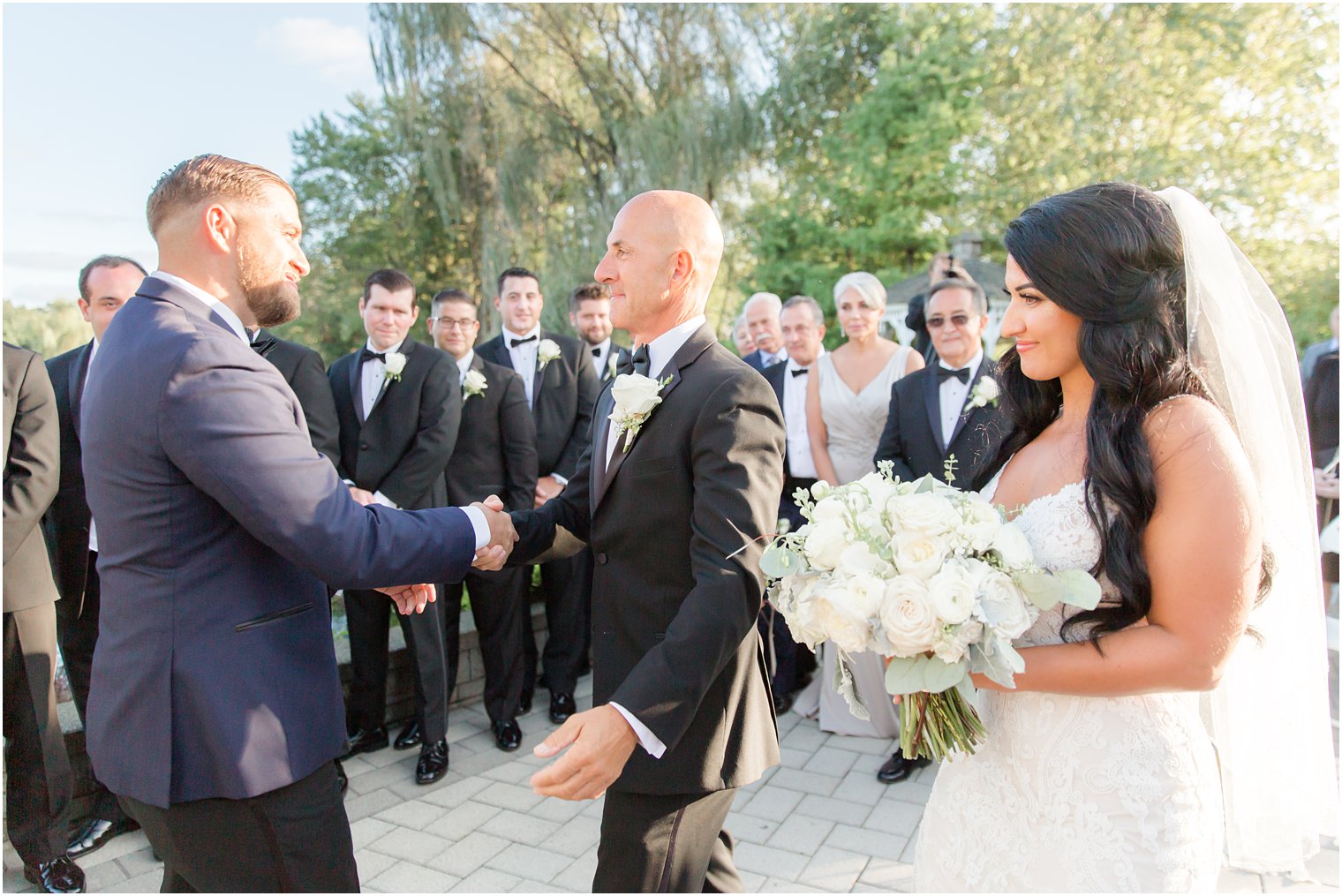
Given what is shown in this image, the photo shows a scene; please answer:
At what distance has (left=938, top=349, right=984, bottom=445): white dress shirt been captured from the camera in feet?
15.5

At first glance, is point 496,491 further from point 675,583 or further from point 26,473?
point 675,583

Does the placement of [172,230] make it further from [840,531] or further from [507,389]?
[507,389]

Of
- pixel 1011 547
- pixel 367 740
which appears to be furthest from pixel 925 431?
pixel 367 740

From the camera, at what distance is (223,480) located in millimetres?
1971

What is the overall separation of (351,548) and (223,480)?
1.13ft

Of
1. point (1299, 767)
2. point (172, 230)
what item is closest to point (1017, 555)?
point (1299, 767)

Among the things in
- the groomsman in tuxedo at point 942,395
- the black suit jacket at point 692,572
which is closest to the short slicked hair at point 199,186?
the black suit jacket at point 692,572

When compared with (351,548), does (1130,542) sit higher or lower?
lower

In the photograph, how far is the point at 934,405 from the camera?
15.7 ft

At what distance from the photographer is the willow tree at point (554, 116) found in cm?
1841

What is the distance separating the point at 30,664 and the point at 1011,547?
387 cm

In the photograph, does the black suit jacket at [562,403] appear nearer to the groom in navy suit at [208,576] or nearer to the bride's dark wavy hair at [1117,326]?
the groom in navy suit at [208,576]

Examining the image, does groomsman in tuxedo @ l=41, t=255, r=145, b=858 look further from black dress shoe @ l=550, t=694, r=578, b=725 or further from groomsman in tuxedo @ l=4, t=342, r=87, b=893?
black dress shoe @ l=550, t=694, r=578, b=725

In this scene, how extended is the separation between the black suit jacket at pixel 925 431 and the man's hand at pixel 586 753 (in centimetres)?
282
